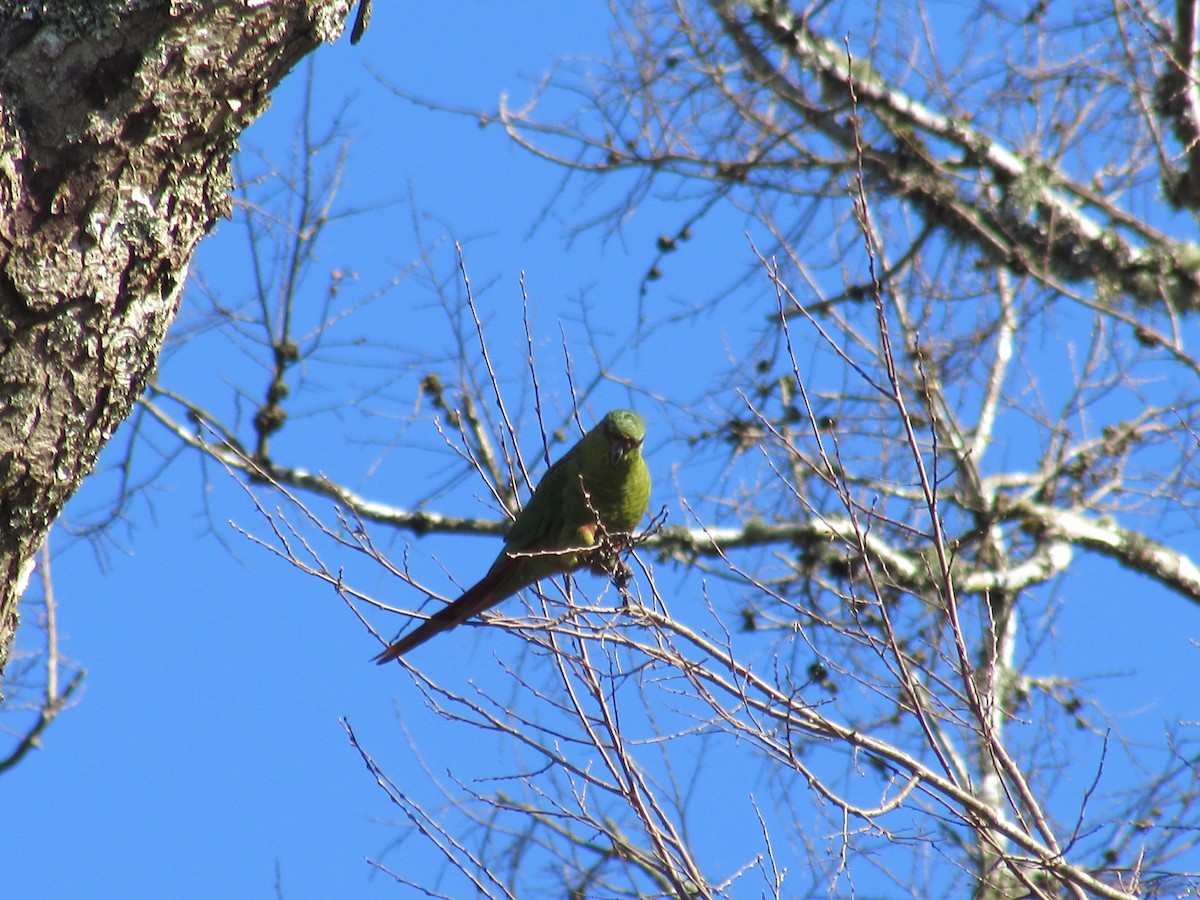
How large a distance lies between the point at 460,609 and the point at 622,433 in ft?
3.26

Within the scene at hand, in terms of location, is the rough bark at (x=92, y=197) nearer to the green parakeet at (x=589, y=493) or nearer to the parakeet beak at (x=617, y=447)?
the green parakeet at (x=589, y=493)

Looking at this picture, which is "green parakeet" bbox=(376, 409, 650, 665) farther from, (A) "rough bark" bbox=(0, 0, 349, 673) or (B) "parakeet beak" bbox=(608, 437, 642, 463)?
(A) "rough bark" bbox=(0, 0, 349, 673)

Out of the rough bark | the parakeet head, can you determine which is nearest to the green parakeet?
the parakeet head

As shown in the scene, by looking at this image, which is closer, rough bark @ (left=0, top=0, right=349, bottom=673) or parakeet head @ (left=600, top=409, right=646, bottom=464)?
rough bark @ (left=0, top=0, right=349, bottom=673)

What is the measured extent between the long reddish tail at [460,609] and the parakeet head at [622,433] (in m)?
0.62

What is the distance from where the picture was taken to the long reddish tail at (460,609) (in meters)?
3.60

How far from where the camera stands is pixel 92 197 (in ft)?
5.84

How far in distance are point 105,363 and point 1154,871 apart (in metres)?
2.98

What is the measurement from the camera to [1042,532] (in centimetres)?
606

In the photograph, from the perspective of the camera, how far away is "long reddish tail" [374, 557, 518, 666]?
360 centimetres

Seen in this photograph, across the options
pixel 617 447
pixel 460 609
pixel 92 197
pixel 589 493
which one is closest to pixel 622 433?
pixel 617 447

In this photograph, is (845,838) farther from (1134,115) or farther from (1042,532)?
(1134,115)

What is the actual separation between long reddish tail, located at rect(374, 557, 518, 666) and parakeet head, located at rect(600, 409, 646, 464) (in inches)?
24.6

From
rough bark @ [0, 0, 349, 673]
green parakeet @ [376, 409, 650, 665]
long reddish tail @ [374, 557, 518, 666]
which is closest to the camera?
rough bark @ [0, 0, 349, 673]
